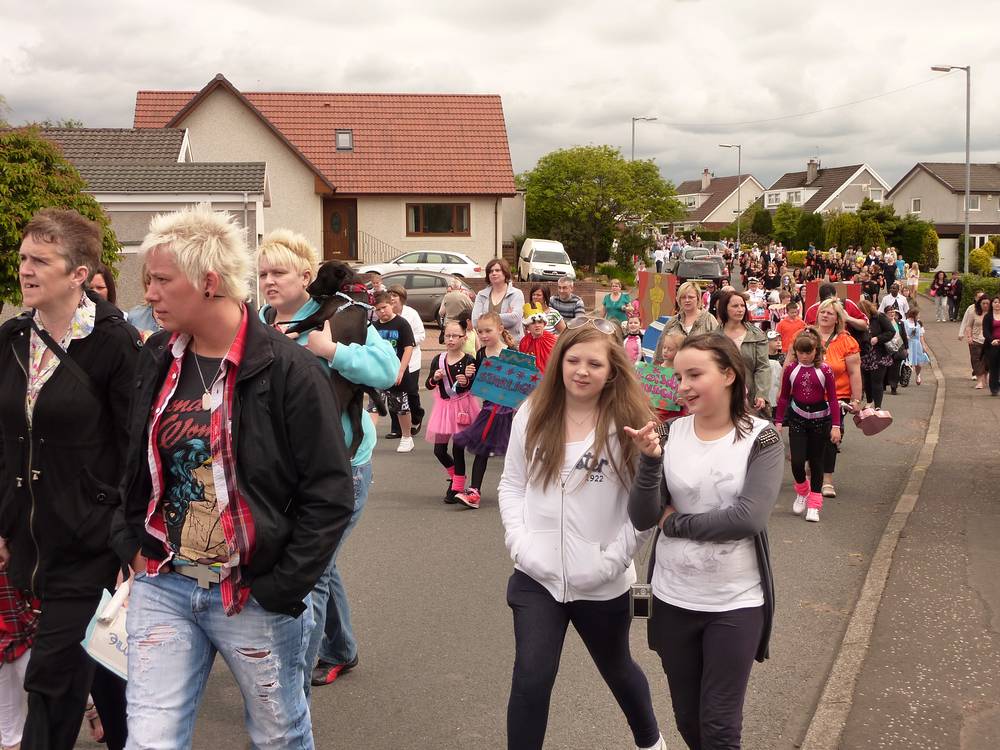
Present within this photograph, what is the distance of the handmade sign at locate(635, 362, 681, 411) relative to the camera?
27.5 ft

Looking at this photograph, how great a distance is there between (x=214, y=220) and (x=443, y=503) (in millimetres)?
6323

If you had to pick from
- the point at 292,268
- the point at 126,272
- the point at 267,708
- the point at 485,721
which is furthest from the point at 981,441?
the point at 126,272

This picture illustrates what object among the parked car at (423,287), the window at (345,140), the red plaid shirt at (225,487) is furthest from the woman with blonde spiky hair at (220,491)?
the window at (345,140)

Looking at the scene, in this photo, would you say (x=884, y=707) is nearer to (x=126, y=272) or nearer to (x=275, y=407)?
(x=275, y=407)

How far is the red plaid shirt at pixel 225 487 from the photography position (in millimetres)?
2906

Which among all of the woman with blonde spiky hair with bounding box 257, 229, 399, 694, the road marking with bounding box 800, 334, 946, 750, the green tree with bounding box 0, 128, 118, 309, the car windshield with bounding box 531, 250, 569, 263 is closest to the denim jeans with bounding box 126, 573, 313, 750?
the woman with blonde spiky hair with bounding box 257, 229, 399, 694

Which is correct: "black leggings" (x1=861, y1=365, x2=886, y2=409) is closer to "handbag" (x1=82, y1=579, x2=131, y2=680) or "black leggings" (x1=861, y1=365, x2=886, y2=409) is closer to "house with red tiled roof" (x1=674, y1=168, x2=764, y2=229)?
"handbag" (x1=82, y1=579, x2=131, y2=680)

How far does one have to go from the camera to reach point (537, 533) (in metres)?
3.77

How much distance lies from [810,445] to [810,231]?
76.5 meters

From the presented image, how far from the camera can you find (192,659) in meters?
3.00

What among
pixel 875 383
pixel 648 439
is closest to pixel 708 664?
pixel 648 439

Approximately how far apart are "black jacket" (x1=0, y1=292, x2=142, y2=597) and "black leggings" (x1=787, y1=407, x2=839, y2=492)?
638cm

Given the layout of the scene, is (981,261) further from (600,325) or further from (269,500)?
(269,500)

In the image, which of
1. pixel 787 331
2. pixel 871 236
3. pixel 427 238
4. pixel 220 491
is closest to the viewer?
pixel 220 491
